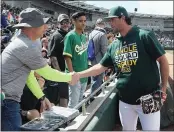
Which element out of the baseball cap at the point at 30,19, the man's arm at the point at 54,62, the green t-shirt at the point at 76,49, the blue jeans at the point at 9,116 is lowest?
the blue jeans at the point at 9,116

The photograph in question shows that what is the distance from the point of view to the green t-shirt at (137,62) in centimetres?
305

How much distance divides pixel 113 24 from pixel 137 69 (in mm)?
561

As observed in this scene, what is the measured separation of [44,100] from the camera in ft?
9.62

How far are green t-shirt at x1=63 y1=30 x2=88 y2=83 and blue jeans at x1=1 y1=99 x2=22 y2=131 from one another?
5.92 feet

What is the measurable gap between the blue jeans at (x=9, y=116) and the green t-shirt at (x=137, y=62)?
1277mm

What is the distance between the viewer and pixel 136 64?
3.11 meters

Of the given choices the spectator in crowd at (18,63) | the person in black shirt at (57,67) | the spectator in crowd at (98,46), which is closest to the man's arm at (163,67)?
the spectator in crowd at (18,63)

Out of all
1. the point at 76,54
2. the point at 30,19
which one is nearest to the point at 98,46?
the point at 76,54

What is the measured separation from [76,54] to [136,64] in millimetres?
1450

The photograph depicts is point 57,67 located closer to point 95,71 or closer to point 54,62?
point 54,62

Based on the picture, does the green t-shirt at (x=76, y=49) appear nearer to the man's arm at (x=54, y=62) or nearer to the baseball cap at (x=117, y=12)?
the man's arm at (x=54, y=62)

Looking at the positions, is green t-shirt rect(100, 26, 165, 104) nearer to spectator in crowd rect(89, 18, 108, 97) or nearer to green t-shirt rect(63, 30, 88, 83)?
green t-shirt rect(63, 30, 88, 83)

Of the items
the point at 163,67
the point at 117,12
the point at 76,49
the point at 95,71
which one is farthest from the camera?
the point at 76,49

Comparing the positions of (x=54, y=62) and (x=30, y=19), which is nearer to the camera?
(x=30, y=19)
